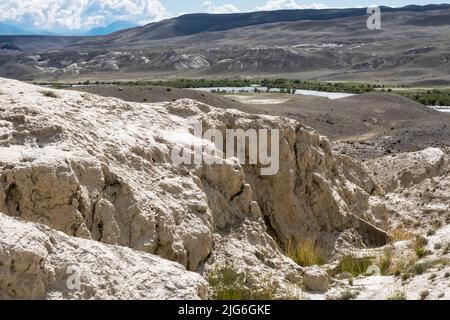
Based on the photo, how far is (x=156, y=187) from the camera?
347 inches

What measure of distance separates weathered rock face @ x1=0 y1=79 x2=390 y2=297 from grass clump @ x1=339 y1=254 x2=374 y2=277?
2.99ft

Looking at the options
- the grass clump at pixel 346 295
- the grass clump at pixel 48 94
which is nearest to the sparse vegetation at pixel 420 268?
the grass clump at pixel 346 295

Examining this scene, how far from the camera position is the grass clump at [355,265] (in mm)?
9416

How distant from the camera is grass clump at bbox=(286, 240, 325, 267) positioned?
10156 millimetres

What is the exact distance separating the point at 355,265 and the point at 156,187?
127 inches

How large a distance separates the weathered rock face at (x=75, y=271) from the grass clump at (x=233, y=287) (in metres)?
1.37

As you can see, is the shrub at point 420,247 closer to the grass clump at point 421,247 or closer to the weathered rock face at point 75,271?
the grass clump at point 421,247

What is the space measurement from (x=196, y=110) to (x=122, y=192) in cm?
392

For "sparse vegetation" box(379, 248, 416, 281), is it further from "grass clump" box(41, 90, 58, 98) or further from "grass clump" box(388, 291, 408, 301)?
"grass clump" box(41, 90, 58, 98)

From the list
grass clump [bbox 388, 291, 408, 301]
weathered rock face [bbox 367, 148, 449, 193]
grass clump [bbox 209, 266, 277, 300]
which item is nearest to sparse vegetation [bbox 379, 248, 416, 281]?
grass clump [bbox 388, 291, 408, 301]

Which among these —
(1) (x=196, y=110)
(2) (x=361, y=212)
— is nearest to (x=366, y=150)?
(2) (x=361, y=212)

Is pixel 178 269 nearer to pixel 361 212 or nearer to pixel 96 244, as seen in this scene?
pixel 96 244

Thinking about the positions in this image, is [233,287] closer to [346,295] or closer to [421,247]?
[346,295]

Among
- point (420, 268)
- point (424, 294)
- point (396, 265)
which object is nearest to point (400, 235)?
point (396, 265)
